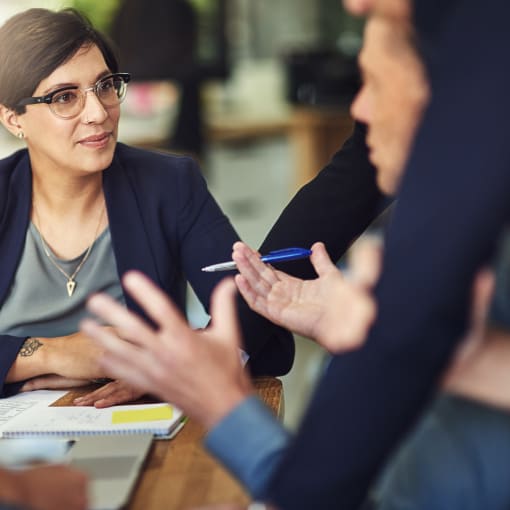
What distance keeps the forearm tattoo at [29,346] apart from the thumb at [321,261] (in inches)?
21.2

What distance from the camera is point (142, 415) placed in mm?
1387

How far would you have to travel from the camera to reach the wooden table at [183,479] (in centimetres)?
110

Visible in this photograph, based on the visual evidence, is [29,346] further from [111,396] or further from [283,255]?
[283,255]

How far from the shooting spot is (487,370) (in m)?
0.88

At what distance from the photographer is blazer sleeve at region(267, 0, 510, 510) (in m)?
0.78

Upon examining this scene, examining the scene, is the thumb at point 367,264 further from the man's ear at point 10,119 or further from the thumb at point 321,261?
the man's ear at point 10,119

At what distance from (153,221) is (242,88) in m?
4.74

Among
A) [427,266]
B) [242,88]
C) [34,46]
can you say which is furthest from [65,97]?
[242,88]

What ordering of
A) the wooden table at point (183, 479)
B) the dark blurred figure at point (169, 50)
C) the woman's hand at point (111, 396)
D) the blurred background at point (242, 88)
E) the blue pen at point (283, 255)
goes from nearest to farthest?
the wooden table at point (183, 479), the woman's hand at point (111, 396), the blue pen at point (283, 255), the dark blurred figure at point (169, 50), the blurred background at point (242, 88)

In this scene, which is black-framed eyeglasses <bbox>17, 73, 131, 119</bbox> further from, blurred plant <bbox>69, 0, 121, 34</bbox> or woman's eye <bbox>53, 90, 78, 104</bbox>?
blurred plant <bbox>69, 0, 121, 34</bbox>

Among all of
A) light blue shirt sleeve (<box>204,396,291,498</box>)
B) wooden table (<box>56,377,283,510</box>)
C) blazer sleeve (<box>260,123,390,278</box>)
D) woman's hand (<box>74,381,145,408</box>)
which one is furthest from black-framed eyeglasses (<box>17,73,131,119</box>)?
light blue shirt sleeve (<box>204,396,291,498</box>)

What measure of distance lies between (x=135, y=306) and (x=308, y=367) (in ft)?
7.70

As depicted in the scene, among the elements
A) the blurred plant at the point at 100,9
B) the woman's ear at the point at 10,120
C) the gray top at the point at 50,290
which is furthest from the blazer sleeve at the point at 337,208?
the blurred plant at the point at 100,9

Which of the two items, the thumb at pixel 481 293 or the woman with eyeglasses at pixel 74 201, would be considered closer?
the thumb at pixel 481 293
